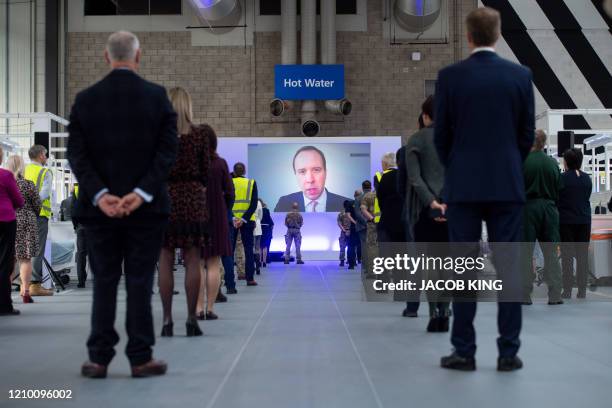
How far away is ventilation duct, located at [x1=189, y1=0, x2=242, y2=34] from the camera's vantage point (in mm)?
16422

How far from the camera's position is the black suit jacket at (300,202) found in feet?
54.3

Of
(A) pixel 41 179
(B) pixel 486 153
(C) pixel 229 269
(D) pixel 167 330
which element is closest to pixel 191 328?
(D) pixel 167 330

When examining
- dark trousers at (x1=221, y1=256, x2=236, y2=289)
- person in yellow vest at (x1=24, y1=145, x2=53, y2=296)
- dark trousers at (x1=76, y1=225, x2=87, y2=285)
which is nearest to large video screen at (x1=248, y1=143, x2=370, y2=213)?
dark trousers at (x1=76, y1=225, x2=87, y2=285)

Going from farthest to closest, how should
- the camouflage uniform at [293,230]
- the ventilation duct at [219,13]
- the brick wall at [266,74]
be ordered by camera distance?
the brick wall at [266,74] < the ventilation duct at [219,13] < the camouflage uniform at [293,230]

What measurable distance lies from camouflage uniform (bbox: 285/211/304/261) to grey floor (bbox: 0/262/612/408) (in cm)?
926

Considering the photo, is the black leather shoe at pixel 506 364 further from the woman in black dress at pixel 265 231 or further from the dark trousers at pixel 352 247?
the woman in black dress at pixel 265 231

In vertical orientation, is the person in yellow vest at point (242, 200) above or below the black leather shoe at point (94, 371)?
above

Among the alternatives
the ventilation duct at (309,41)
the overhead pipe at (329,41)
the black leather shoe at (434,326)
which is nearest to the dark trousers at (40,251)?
the black leather shoe at (434,326)

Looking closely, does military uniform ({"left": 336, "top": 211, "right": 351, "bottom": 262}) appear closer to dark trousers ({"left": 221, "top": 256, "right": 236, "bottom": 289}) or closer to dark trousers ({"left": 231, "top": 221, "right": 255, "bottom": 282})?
dark trousers ({"left": 231, "top": 221, "right": 255, "bottom": 282})

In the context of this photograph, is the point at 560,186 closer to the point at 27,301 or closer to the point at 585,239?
the point at 585,239

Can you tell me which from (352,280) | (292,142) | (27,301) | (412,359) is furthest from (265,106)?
(412,359)

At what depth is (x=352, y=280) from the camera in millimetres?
10289

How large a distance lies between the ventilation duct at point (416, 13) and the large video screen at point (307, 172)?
2.98 metres

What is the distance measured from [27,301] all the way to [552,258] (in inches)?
168
